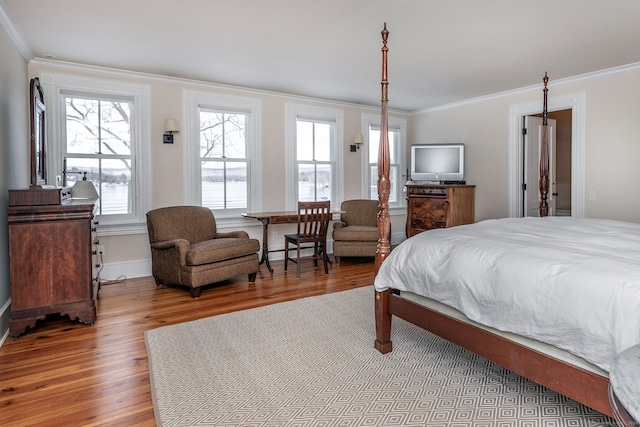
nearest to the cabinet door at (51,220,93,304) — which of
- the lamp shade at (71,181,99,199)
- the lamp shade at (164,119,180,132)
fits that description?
the lamp shade at (71,181,99,199)

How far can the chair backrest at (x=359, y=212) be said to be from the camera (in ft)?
19.1

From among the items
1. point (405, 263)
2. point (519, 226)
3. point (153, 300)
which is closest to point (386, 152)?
point (405, 263)

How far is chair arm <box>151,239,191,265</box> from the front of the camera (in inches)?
149

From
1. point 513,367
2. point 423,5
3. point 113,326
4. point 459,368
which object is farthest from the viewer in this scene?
point 113,326

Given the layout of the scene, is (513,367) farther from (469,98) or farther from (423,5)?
(469,98)

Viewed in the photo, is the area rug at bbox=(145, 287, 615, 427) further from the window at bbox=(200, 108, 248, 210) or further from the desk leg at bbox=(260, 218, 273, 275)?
the window at bbox=(200, 108, 248, 210)

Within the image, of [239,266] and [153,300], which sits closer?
[153,300]

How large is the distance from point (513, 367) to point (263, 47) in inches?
129

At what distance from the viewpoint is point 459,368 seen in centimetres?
229

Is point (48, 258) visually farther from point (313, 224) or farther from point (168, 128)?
point (313, 224)

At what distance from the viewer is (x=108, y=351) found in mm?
2551

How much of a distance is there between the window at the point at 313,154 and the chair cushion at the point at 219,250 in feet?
5.10

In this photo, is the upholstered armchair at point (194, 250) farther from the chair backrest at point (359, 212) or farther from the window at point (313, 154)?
the chair backrest at point (359, 212)

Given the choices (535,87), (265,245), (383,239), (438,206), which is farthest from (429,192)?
(383,239)
